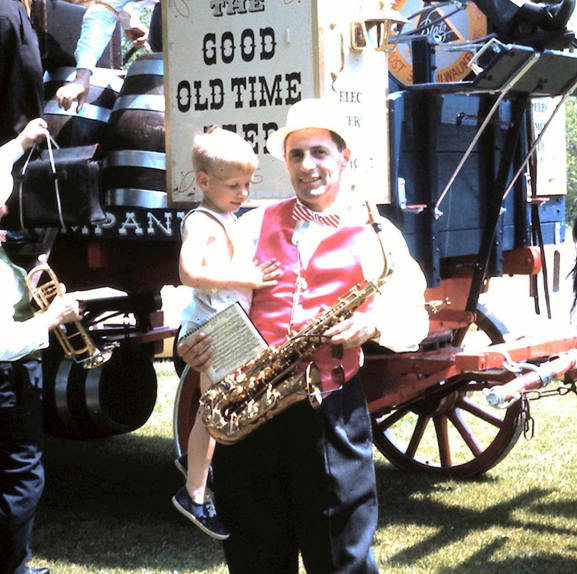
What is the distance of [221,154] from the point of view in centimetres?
321

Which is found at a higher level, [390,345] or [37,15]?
[37,15]

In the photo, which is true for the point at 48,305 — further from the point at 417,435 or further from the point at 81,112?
the point at 417,435

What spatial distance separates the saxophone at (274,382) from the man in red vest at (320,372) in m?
0.04

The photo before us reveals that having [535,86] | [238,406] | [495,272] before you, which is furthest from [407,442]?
[238,406]

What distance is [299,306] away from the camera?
3.00m

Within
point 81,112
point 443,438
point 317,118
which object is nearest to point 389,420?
point 443,438

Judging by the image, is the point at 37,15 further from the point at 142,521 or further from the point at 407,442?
the point at 407,442

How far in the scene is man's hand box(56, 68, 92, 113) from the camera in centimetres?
477

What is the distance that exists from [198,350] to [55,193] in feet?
6.06

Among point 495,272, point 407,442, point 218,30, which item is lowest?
point 407,442

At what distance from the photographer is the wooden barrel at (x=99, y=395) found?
18.4 ft

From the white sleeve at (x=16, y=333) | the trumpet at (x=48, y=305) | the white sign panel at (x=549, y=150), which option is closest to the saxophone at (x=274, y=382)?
the white sleeve at (x=16, y=333)

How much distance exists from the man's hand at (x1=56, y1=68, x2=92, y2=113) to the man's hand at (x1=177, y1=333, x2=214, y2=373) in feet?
6.64

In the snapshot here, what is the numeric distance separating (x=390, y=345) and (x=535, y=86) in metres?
2.29
